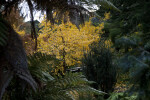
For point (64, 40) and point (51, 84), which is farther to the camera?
point (64, 40)

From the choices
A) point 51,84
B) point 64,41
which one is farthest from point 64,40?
point 51,84

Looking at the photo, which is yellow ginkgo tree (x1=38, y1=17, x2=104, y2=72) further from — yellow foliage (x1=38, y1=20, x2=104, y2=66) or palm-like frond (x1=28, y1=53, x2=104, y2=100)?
palm-like frond (x1=28, y1=53, x2=104, y2=100)

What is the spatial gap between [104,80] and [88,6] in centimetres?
328

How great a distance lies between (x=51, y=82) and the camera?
7.18 ft

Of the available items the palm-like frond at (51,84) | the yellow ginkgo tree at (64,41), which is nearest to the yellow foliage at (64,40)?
the yellow ginkgo tree at (64,41)

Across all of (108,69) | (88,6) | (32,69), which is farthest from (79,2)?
(108,69)

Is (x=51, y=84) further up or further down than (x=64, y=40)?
further down

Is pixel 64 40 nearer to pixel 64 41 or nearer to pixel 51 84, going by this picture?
pixel 64 41

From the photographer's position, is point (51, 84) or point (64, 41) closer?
point (51, 84)

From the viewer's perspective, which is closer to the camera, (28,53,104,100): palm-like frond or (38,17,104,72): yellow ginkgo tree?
(28,53,104,100): palm-like frond


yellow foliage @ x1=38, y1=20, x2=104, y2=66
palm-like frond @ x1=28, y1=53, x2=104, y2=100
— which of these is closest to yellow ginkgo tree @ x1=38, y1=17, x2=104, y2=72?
yellow foliage @ x1=38, y1=20, x2=104, y2=66

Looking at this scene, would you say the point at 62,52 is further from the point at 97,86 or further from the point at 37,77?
the point at 37,77

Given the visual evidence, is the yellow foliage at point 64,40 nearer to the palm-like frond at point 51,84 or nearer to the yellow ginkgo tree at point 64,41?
the yellow ginkgo tree at point 64,41

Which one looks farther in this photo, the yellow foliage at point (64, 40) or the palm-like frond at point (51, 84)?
the yellow foliage at point (64, 40)
